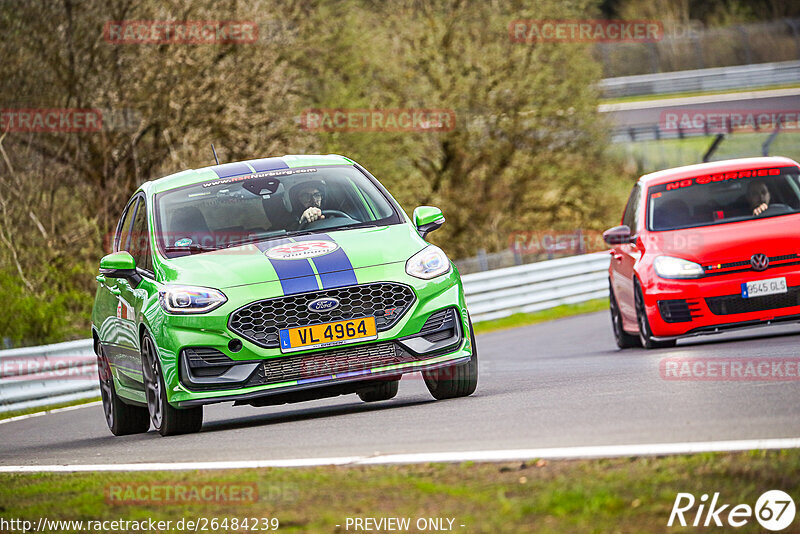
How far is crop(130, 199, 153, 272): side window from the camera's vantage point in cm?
976

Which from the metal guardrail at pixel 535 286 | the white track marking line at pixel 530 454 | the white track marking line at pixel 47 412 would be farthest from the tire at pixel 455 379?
the metal guardrail at pixel 535 286

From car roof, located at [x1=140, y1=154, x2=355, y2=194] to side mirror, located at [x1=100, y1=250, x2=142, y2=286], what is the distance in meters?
0.77

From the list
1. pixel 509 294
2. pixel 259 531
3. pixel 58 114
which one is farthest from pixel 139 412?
pixel 58 114

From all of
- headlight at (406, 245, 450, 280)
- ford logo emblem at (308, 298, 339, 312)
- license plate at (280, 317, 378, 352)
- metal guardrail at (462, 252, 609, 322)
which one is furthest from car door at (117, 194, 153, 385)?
metal guardrail at (462, 252, 609, 322)

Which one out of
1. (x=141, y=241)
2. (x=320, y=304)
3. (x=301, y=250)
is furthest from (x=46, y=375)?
(x=320, y=304)

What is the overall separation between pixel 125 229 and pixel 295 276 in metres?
2.69

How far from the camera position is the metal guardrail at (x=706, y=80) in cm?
4956

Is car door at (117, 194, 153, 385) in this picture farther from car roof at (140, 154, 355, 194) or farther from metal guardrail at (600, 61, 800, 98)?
metal guardrail at (600, 61, 800, 98)

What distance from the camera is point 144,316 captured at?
928 cm

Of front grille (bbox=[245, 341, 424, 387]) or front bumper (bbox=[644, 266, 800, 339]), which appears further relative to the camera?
front bumper (bbox=[644, 266, 800, 339])

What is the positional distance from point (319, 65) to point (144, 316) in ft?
78.6

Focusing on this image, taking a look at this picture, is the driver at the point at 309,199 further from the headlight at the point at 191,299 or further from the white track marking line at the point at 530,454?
the white track marking line at the point at 530,454

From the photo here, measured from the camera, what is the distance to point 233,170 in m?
10.4

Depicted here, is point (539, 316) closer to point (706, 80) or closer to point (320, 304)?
point (320, 304)
